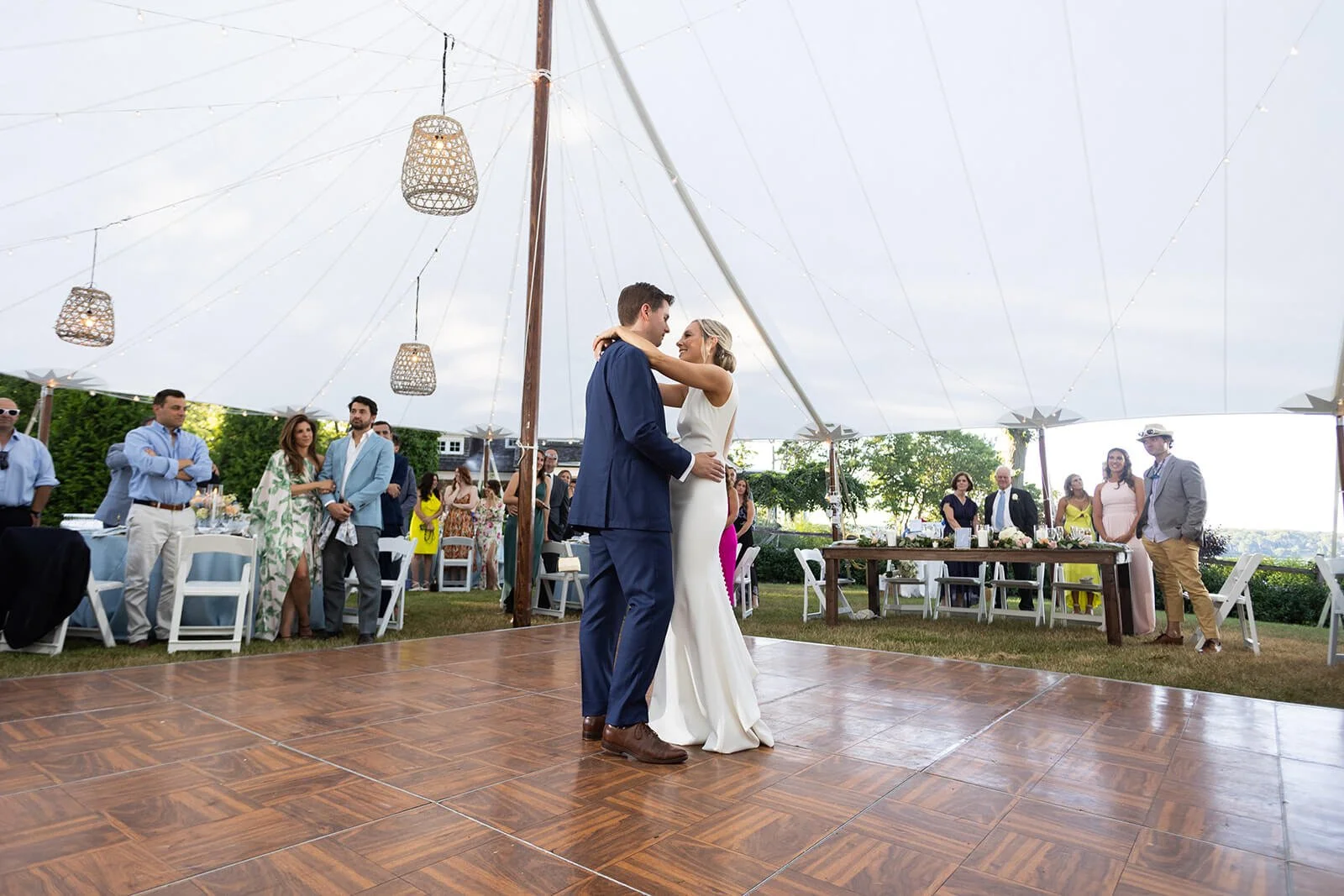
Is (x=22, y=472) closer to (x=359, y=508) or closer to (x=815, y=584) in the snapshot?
(x=359, y=508)

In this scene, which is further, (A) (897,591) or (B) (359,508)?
(A) (897,591)

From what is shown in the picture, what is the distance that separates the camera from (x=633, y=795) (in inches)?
83.6

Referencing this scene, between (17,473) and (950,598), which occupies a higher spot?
(17,473)

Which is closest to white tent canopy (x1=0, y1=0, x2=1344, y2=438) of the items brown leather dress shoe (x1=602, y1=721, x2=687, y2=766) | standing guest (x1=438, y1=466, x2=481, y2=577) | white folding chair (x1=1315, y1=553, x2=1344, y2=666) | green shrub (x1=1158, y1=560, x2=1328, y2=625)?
standing guest (x1=438, y1=466, x2=481, y2=577)

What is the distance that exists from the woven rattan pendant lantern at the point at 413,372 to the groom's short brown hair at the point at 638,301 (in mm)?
6045

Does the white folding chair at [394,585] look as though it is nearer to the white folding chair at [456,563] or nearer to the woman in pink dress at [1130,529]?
the white folding chair at [456,563]

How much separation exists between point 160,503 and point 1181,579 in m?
6.93

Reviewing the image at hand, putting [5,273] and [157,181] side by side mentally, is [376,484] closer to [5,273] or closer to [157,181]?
[157,181]

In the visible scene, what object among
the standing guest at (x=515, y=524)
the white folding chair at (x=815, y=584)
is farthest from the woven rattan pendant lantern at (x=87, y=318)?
the white folding chair at (x=815, y=584)

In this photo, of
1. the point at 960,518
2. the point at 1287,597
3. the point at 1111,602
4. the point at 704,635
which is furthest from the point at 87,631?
the point at 1287,597

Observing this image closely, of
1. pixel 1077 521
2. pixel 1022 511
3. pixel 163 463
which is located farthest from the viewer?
pixel 1022 511

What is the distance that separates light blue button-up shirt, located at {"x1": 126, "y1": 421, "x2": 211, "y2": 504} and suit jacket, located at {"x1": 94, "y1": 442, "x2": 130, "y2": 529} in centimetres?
55

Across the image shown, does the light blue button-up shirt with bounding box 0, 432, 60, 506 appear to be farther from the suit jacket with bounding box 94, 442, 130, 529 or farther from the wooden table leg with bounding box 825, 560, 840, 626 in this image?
the wooden table leg with bounding box 825, 560, 840, 626

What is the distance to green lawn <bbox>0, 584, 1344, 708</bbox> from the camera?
4047 millimetres
